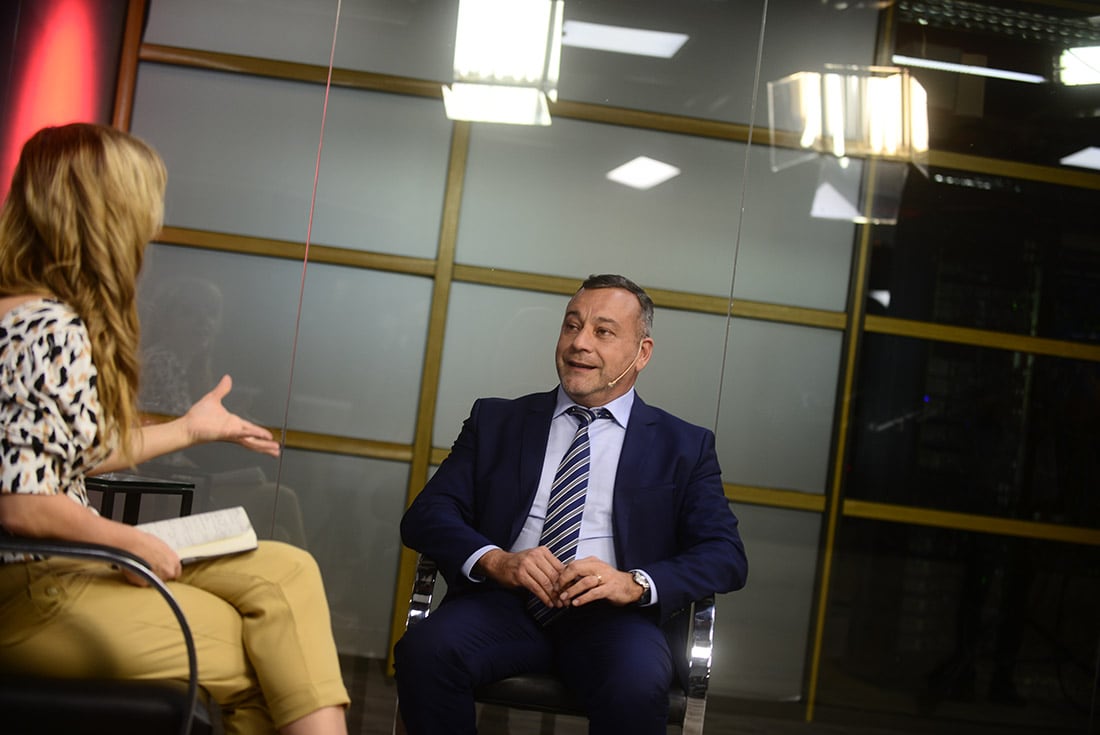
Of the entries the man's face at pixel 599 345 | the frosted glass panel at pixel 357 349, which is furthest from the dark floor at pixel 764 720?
the man's face at pixel 599 345

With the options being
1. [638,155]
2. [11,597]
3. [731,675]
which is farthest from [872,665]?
[11,597]

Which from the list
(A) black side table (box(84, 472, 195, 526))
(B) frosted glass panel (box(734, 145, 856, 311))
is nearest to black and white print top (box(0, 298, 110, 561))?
(A) black side table (box(84, 472, 195, 526))

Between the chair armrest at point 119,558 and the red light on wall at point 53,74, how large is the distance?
2.21 m

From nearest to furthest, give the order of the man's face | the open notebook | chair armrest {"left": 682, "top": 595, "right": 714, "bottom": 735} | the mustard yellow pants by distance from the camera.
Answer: the mustard yellow pants
the open notebook
chair armrest {"left": 682, "top": 595, "right": 714, "bottom": 735}
the man's face

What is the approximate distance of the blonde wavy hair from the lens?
5.99ft

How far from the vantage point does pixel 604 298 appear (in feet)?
9.95

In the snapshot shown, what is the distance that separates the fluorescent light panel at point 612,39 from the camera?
379 centimetres

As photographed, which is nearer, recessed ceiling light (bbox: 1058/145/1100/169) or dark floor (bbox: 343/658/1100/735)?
dark floor (bbox: 343/658/1100/735)

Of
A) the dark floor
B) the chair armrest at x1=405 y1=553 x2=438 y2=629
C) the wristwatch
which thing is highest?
the wristwatch

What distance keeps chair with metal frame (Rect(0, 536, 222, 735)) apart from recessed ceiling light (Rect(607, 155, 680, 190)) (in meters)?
2.46

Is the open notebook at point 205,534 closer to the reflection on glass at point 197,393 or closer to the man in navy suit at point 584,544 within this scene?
the man in navy suit at point 584,544

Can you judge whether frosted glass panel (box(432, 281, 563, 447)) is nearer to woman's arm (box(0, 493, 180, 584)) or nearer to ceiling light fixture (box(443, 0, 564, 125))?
ceiling light fixture (box(443, 0, 564, 125))

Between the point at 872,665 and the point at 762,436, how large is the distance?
3.12 feet

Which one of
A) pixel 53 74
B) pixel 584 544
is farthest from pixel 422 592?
pixel 53 74
